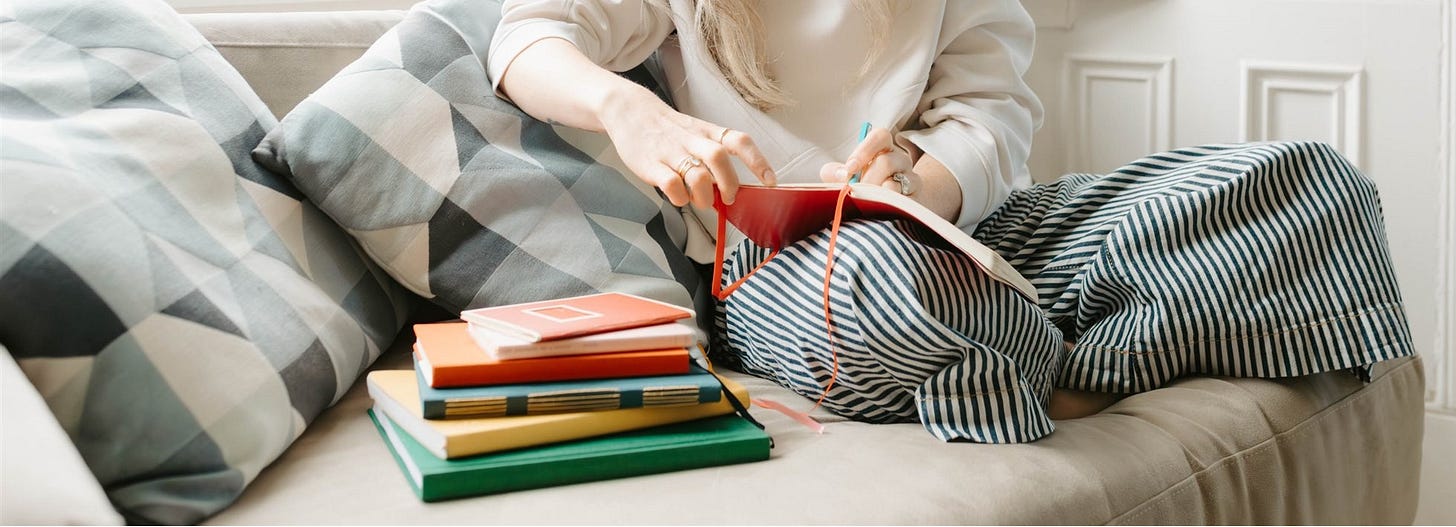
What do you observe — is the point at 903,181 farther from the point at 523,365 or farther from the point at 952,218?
the point at 523,365

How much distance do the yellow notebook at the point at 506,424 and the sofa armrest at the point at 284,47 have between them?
0.43m

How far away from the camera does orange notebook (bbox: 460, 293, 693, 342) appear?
0.85 metres

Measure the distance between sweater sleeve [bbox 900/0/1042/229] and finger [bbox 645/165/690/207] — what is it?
1.15 ft

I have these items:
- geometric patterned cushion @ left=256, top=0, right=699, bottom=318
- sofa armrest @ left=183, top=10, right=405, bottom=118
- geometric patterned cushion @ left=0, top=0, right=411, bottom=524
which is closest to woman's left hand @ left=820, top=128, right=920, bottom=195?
geometric patterned cushion @ left=256, top=0, right=699, bottom=318

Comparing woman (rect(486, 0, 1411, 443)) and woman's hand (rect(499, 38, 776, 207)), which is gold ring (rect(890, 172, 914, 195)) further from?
woman's hand (rect(499, 38, 776, 207))

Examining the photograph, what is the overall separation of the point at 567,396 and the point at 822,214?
0.29m

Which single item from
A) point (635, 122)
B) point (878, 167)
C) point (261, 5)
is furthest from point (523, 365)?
point (261, 5)

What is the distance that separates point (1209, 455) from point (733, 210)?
0.45 m

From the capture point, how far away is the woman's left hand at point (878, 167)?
0.98 metres

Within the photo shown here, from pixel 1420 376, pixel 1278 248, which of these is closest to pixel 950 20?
pixel 1278 248

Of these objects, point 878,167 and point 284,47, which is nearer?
point 878,167

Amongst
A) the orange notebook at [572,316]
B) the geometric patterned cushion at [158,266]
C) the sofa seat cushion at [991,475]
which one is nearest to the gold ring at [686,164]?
the orange notebook at [572,316]

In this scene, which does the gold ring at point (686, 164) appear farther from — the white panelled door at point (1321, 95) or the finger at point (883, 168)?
the white panelled door at point (1321, 95)

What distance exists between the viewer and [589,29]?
1.20 meters
